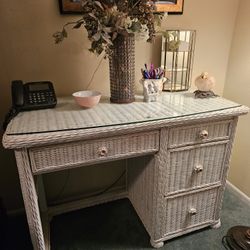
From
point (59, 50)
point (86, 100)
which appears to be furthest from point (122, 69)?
point (59, 50)

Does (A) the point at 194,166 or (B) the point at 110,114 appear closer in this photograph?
(B) the point at 110,114

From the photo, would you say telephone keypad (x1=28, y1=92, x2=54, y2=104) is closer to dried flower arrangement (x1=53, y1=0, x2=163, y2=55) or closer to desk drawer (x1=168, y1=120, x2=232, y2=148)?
dried flower arrangement (x1=53, y1=0, x2=163, y2=55)

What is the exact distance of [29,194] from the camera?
0.98 m

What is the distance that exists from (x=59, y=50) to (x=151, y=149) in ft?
2.52

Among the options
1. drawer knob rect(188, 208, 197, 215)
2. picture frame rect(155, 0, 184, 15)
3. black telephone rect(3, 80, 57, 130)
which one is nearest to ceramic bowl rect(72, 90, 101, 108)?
black telephone rect(3, 80, 57, 130)

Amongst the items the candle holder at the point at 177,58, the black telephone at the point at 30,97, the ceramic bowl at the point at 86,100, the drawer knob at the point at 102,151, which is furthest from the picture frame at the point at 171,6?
the drawer knob at the point at 102,151

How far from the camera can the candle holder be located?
56.6 inches

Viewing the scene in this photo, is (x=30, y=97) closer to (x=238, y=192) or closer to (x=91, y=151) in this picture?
(x=91, y=151)

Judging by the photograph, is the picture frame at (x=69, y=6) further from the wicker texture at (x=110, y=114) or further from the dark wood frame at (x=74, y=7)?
the wicker texture at (x=110, y=114)

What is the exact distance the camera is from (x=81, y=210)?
1656mm

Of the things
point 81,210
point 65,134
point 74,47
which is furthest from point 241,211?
point 74,47

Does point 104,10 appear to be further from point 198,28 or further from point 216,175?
point 216,175

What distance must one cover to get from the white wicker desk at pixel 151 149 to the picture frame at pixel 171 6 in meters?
0.53

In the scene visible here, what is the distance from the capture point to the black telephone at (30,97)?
3.69 ft
